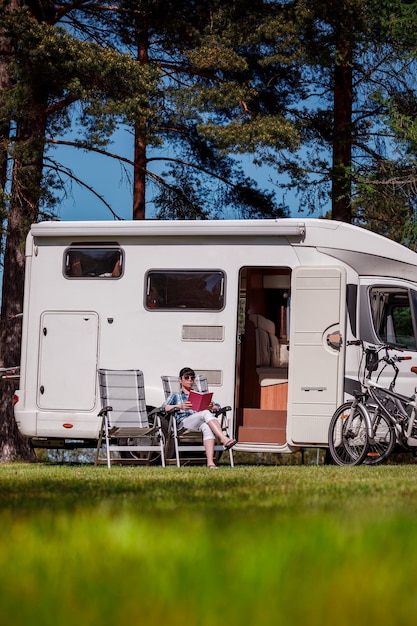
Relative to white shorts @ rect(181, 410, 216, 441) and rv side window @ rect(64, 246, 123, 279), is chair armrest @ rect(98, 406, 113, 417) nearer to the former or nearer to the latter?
white shorts @ rect(181, 410, 216, 441)

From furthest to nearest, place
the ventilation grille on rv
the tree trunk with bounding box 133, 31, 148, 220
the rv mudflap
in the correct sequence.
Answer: the tree trunk with bounding box 133, 31, 148, 220 → the rv mudflap → the ventilation grille on rv

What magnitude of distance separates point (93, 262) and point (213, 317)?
5.25 feet

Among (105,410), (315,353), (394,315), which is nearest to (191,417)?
(105,410)

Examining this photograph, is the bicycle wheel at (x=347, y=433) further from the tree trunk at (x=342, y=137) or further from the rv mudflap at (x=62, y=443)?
the tree trunk at (x=342, y=137)

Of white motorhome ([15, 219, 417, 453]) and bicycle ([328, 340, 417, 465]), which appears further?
white motorhome ([15, 219, 417, 453])

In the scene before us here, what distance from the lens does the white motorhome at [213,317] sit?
11.6 meters

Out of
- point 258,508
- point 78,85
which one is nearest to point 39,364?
point 78,85

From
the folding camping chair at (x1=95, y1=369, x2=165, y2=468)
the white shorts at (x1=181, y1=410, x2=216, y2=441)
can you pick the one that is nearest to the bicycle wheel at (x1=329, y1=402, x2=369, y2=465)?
the white shorts at (x1=181, y1=410, x2=216, y2=441)

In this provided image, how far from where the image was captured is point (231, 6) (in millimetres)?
18438

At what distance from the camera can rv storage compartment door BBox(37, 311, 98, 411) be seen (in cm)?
1225

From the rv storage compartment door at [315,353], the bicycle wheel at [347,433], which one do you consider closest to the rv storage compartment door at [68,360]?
the rv storage compartment door at [315,353]

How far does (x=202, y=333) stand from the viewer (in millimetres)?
11945

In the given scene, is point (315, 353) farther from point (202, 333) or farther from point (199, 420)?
point (199, 420)

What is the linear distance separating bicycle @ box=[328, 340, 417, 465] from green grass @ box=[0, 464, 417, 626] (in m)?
6.47
